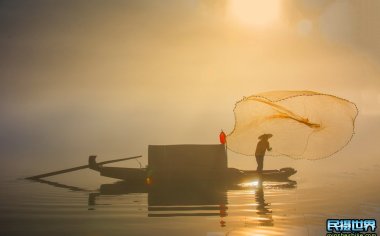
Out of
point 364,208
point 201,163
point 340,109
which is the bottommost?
point 364,208

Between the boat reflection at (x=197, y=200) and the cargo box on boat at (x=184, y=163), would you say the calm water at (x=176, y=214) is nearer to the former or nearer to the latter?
the boat reflection at (x=197, y=200)

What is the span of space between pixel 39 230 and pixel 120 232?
3.09m

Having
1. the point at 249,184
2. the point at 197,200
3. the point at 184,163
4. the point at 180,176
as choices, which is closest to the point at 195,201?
the point at 197,200

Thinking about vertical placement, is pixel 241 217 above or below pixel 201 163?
below

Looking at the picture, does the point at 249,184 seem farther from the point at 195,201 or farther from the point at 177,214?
the point at 177,214

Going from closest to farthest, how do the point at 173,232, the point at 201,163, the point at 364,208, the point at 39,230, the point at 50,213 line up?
1. the point at 173,232
2. the point at 39,230
3. the point at 50,213
4. the point at 364,208
5. the point at 201,163

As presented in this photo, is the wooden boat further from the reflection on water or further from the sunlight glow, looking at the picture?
the reflection on water

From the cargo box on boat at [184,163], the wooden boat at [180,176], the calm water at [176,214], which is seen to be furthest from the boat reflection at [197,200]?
the cargo box on boat at [184,163]

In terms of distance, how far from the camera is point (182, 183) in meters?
26.9

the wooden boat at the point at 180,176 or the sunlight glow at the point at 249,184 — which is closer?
the wooden boat at the point at 180,176

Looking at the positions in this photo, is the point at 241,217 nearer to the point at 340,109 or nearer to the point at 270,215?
the point at 270,215

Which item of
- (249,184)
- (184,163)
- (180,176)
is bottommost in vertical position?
(249,184)

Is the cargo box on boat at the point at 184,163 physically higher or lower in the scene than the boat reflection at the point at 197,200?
higher

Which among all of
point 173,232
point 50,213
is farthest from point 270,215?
point 50,213
